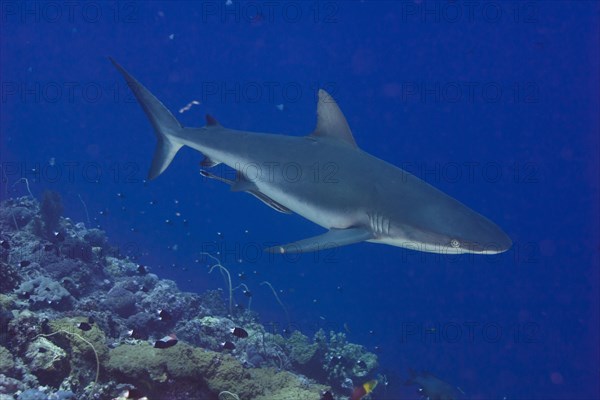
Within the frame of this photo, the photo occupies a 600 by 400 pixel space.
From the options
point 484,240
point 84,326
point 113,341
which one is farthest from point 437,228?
point 113,341

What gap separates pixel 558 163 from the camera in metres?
68.1

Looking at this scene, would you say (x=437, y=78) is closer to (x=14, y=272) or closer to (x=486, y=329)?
(x=486, y=329)

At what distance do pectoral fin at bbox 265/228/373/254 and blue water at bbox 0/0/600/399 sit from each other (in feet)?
95.4

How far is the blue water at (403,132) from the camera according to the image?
49.1 m

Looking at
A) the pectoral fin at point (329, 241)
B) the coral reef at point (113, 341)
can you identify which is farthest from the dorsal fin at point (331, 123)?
the coral reef at point (113, 341)

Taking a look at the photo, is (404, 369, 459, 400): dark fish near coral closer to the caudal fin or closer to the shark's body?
the shark's body

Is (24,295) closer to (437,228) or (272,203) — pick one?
(272,203)

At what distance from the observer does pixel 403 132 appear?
76.8 m

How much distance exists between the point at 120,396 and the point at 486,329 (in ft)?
175

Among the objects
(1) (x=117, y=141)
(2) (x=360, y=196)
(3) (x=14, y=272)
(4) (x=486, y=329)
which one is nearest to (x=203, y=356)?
(2) (x=360, y=196)

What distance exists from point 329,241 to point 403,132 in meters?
74.8

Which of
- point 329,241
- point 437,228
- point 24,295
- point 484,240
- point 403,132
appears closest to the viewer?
point 484,240

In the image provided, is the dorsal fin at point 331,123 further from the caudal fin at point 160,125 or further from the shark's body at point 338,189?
the caudal fin at point 160,125

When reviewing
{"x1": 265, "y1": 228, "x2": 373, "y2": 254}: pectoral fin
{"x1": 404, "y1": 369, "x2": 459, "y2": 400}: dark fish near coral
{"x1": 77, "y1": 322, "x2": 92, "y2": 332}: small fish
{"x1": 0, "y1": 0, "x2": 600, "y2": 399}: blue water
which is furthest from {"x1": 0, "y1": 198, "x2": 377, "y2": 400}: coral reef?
{"x1": 0, "y1": 0, "x2": 600, "y2": 399}: blue water
